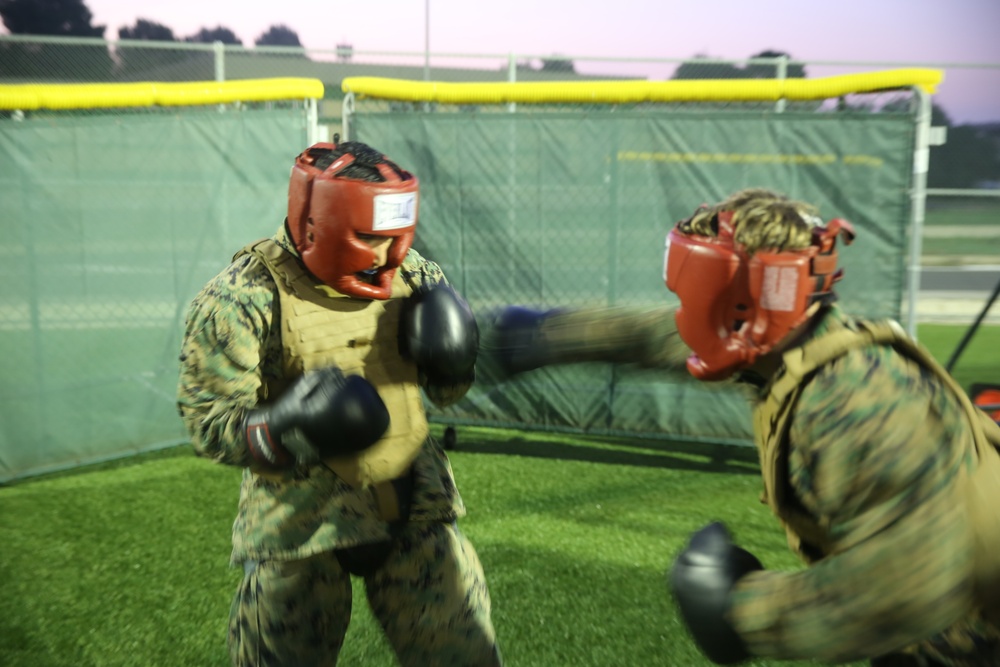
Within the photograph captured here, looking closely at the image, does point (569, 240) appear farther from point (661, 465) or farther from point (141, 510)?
point (141, 510)

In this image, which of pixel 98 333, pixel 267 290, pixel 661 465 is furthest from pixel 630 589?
pixel 98 333

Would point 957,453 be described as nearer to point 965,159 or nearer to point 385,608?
point 385,608

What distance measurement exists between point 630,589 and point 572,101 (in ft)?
11.4

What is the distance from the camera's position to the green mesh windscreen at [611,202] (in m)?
6.23

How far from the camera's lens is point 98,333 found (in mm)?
6422

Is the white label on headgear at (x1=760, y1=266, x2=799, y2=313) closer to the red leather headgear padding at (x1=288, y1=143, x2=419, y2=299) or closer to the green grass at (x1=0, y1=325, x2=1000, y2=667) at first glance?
the red leather headgear padding at (x1=288, y1=143, x2=419, y2=299)

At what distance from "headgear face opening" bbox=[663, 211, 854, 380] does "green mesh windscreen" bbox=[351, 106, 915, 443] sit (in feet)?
14.0

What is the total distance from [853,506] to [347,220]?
1412 millimetres

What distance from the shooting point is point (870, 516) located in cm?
161

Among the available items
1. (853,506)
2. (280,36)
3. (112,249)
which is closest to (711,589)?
(853,506)

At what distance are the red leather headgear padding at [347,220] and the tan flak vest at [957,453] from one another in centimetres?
110

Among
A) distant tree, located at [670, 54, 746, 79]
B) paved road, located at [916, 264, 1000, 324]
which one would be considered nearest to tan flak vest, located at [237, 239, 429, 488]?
distant tree, located at [670, 54, 746, 79]

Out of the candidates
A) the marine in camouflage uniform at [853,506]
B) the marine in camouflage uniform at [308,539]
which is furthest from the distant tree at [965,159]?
the marine in camouflage uniform at [853,506]

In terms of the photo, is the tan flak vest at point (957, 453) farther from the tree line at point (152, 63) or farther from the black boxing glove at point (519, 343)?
the tree line at point (152, 63)
